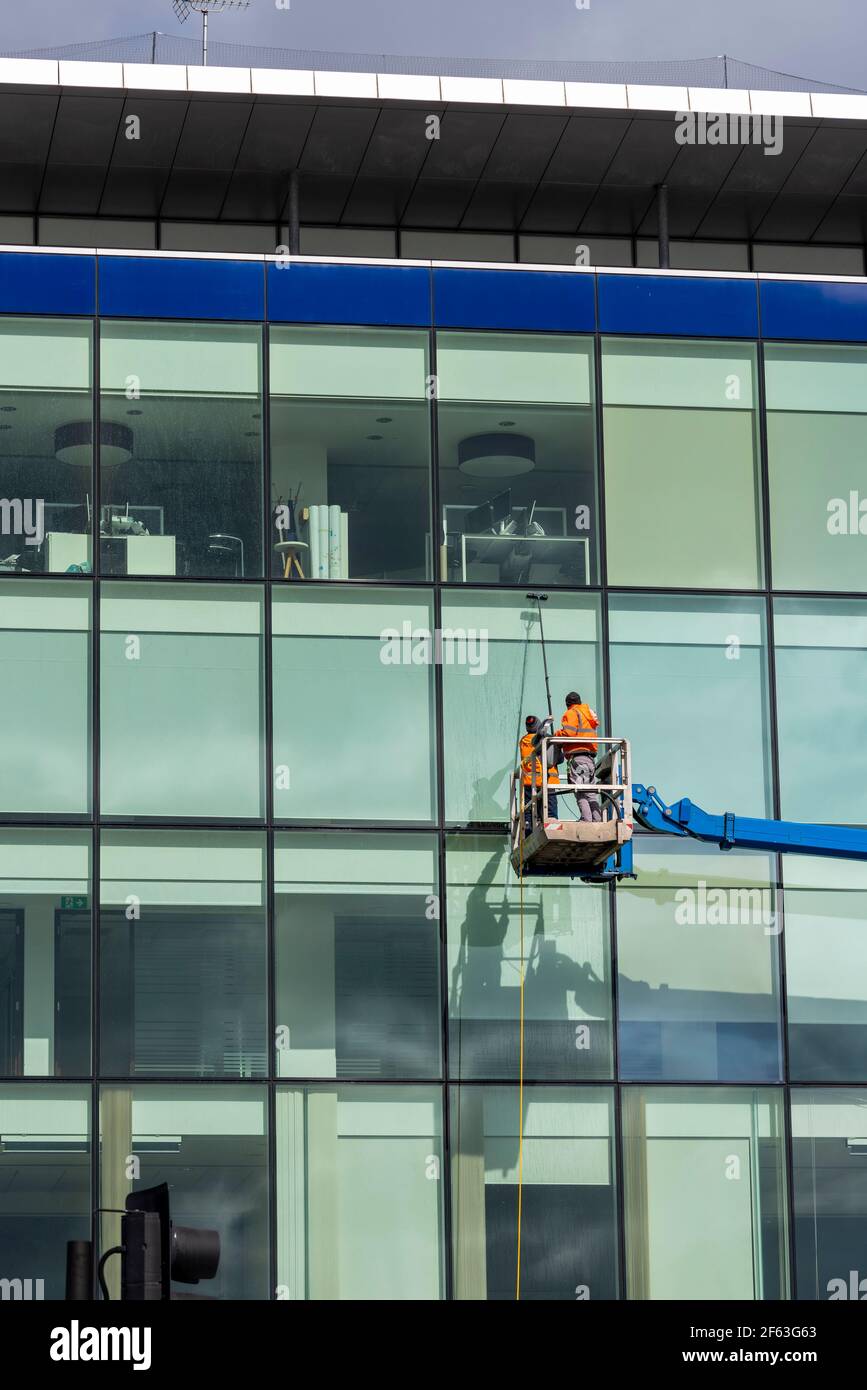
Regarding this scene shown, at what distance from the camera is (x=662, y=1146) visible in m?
24.6

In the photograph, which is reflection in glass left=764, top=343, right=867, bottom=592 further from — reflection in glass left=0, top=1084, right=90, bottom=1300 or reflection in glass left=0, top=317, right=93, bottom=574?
reflection in glass left=0, top=1084, right=90, bottom=1300

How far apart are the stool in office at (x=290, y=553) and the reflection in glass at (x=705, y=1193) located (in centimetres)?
701

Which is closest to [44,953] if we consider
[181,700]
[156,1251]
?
[181,700]

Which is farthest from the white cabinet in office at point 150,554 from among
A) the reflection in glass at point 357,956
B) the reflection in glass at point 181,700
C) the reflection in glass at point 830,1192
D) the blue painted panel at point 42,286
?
the reflection in glass at point 830,1192

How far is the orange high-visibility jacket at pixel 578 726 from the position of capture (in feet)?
77.7

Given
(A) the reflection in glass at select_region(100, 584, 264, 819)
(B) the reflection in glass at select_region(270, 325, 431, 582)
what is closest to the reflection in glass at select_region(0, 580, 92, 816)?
(A) the reflection in glass at select_region(100, 584, 264, 819)

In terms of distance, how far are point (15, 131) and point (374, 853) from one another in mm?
9705

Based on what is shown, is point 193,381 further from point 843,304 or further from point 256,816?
point 843,304

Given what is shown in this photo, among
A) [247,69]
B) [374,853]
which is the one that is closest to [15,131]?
[247,69]

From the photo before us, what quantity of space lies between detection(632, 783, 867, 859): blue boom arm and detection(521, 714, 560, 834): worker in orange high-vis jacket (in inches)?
35.1

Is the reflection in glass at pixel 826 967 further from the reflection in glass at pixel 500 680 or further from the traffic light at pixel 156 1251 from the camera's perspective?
the traffic light at pixel 156 1251

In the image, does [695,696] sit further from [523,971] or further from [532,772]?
[523,971]

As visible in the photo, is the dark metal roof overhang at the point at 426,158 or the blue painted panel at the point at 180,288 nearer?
the blue painted panel at the point at 180,288

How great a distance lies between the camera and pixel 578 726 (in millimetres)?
23797
